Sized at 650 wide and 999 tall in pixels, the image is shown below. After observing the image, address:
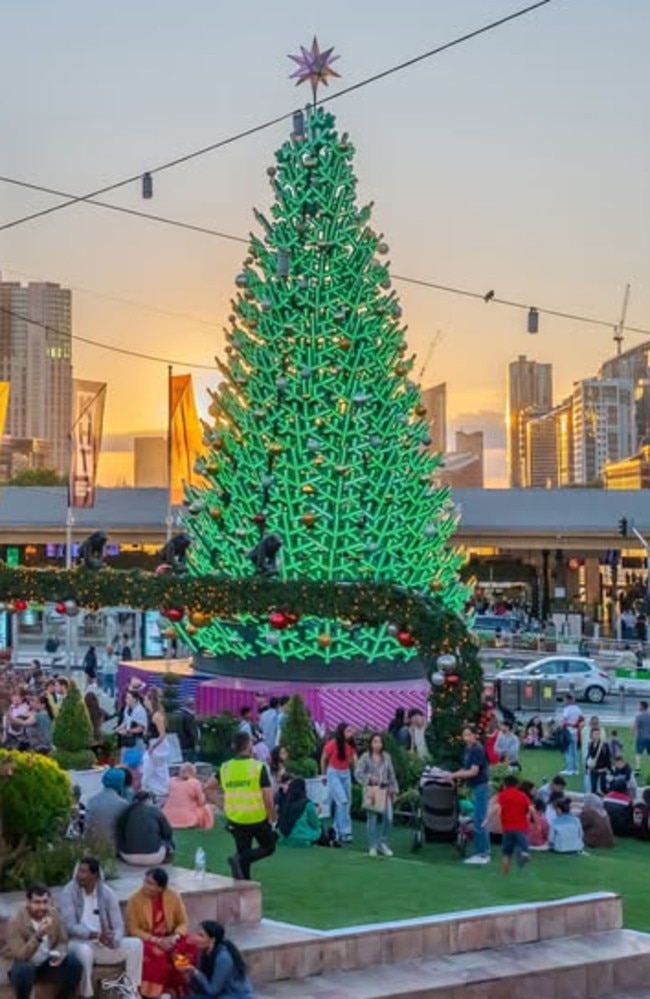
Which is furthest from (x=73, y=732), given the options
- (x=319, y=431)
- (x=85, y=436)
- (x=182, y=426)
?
(x=85, y=436)

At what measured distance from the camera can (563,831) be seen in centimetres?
1552

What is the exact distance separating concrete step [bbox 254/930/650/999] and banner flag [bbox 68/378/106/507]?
83.1ft

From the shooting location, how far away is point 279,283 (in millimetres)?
28359

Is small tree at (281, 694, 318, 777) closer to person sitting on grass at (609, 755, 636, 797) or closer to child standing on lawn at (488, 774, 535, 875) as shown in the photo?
person sitting on grass at (609, 755, 636, 797)

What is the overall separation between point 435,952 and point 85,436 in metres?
26.0

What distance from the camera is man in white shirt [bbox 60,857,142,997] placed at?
9578mm

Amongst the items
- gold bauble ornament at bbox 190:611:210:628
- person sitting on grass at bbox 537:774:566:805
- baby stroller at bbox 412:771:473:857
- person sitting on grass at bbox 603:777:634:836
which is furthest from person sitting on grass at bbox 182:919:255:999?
gold bauble ornament at bbox 190:611:210:628

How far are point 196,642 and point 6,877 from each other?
17.4m

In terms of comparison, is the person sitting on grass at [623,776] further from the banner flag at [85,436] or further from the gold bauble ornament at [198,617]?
the banner flag at [85,436]

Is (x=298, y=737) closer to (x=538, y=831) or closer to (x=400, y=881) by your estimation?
(x=538, y=831)

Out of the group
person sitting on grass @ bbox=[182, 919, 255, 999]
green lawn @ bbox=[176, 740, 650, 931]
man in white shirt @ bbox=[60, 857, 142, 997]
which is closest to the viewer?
person sitting on grass @ bbox=[182, 919, 255, 999]

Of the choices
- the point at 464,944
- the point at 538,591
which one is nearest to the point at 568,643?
the point at 538,591

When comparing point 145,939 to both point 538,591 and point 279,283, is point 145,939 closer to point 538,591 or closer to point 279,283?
point 279,283

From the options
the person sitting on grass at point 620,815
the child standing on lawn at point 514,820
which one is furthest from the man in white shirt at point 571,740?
the child standing on lawn at point 514,820
